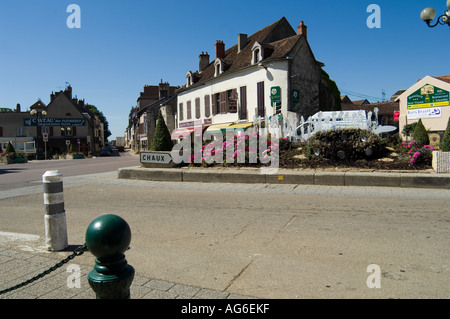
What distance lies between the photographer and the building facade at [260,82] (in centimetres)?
2311

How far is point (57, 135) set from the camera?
52625mm

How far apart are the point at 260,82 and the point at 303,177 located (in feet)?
52.3

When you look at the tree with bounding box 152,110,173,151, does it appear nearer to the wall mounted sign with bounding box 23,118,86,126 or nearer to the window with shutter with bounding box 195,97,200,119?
the window with shutter with bounding box 195,97,200,119

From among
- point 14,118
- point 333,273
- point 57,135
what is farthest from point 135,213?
point 14,118

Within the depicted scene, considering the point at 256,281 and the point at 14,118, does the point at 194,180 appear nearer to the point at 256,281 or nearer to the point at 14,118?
the point at 256,281

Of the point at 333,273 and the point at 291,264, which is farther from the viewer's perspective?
the point at 291,264

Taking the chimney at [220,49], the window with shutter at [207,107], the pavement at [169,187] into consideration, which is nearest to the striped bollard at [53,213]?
the pavement at [169,187]

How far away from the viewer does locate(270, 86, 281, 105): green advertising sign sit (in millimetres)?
22969

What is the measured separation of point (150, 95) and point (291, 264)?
62743mm

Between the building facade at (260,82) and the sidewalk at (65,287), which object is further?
the building facade at (260,82)

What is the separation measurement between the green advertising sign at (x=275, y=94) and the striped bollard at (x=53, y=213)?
796 inches

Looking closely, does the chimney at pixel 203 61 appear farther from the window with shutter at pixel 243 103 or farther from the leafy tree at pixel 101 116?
the leafy tree at pixel 101 116

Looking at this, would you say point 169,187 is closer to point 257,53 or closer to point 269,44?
point 257,53

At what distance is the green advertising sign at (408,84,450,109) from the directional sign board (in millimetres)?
29600
